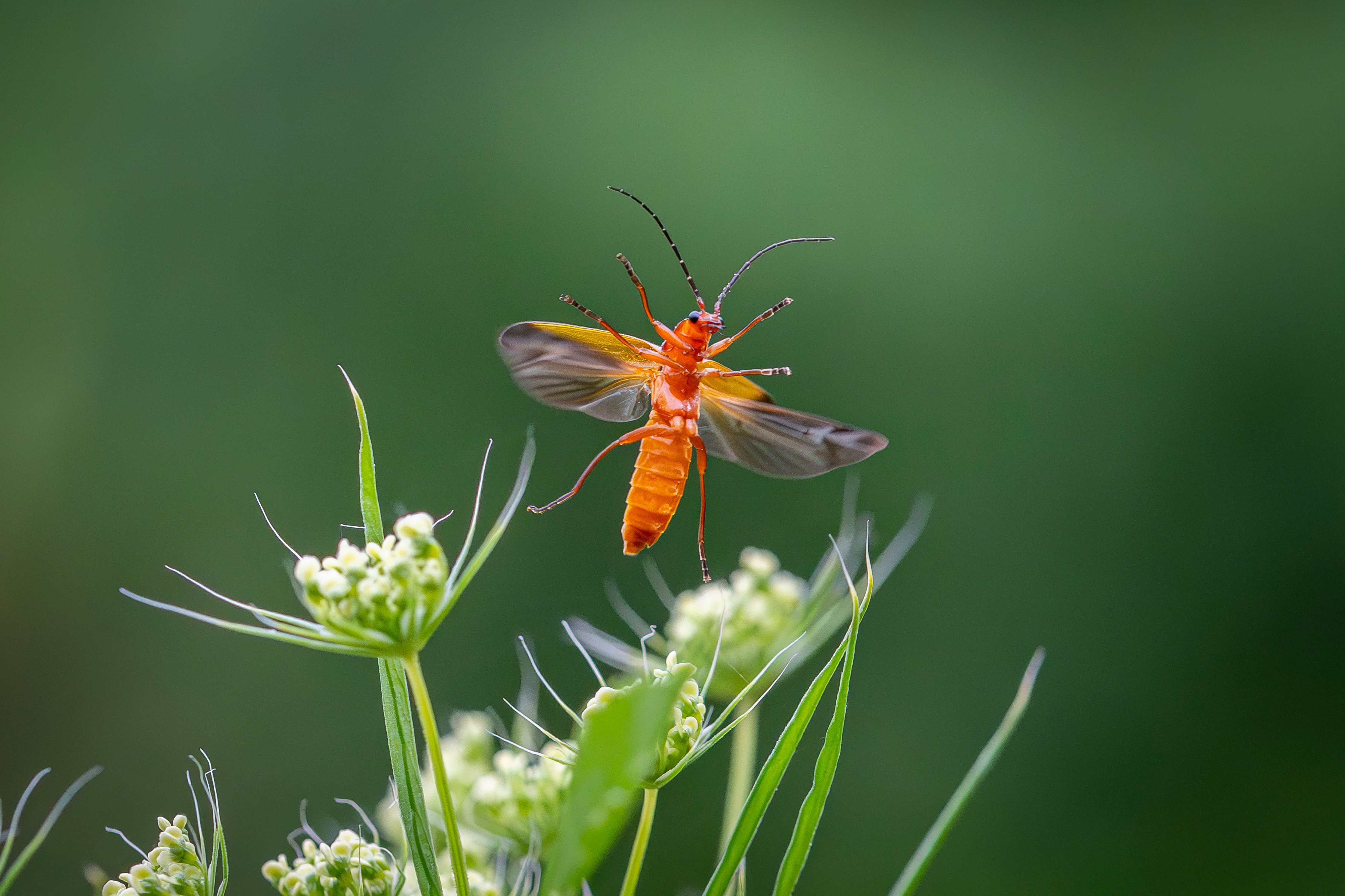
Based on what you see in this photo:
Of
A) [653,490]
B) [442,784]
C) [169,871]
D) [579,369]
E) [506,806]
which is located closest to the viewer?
[442,784]

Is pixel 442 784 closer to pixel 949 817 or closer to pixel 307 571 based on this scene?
pixel 307 571

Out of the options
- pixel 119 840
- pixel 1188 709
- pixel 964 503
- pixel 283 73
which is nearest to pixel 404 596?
pixel 119 840

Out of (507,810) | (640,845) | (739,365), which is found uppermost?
(640,845)

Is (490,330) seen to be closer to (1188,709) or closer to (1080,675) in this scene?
(1080,675)

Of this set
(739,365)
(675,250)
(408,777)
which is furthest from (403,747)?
(739,365)

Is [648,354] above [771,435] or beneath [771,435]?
above

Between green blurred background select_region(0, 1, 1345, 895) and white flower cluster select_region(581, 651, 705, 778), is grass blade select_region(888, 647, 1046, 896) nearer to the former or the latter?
white flower cluster select_region(581, 651, 705, 778)
